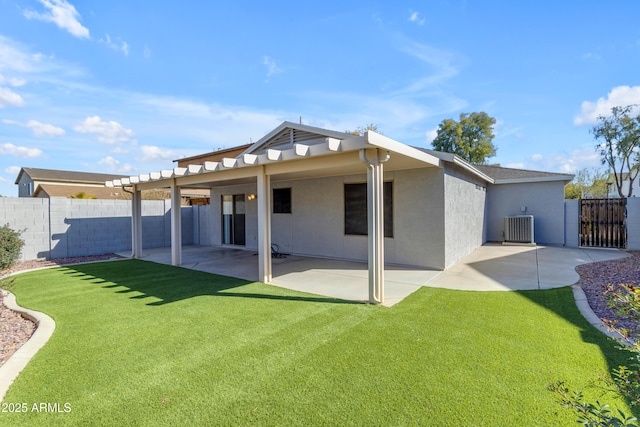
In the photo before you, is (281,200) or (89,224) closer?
(281,200)

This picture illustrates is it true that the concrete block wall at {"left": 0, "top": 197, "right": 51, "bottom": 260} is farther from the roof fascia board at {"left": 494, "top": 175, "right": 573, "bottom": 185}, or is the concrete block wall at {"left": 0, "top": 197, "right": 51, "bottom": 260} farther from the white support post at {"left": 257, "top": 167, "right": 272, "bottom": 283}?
the roof fascia board at {"left": 494, "top": 175, "right": 573, "bottom": 185}

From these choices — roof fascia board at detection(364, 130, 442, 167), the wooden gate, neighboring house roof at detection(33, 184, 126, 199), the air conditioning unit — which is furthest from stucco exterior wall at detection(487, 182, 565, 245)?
neighboring house roof at detection(33, 184, 126, 199)

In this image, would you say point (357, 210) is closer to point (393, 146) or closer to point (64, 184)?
point (393, 146)

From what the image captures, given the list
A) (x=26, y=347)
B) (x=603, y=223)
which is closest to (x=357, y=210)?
(x=26, y=347)

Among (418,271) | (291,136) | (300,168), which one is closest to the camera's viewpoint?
(300,168)

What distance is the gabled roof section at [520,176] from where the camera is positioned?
12.6 meters

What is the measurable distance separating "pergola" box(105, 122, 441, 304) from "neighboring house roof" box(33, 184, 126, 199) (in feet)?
84.3

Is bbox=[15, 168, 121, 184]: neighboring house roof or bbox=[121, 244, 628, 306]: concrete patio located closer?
bbox=[121, 244, 628, 306]: concrete patio

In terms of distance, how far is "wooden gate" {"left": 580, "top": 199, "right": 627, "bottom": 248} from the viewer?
11.6m

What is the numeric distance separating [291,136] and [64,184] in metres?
35.4

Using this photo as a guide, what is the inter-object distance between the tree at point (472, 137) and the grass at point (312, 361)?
27151 millimetres

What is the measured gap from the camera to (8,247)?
886 centimetres

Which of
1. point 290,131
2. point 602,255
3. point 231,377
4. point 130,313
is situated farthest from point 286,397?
point 602,255

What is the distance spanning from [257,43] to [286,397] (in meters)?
11.1
